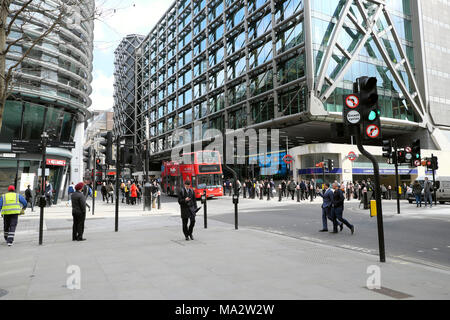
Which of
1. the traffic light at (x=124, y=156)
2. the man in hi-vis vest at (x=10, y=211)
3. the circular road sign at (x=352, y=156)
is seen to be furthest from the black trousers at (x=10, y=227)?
the circular road sign at (x=352, y=156)

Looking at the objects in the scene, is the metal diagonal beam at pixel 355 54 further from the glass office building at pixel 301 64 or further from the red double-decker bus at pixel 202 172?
the red double-decker bus at pixel 202 172

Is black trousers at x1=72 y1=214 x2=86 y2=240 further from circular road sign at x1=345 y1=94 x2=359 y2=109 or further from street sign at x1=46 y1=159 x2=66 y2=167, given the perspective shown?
street sign at x1=46 y1=159 x2=66 y2=167

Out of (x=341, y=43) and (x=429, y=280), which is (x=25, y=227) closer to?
(x=429, y=280)

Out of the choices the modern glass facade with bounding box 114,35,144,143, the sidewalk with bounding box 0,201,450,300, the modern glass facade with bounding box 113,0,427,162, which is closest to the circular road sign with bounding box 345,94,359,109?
the sidewalk with bounding box 0,201,450,300

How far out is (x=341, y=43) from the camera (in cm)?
3503

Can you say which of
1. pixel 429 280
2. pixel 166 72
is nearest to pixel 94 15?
pixel 429 280

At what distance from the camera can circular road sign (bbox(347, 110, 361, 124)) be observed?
594 cm

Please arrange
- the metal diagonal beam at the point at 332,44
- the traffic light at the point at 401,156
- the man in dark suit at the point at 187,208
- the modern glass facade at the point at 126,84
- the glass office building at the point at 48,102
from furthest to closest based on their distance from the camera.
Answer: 1. the modern glass facade at the point at 126,84
2. the metal diagonal beam at the point at 332,44
3. the glass office building at the point at 48,102
4. the traffic light at the point at 401,156
5. the man in dark suit at the point at 187,208

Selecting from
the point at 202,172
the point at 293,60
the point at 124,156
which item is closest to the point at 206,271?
the point at 124,156

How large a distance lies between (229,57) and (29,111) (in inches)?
1053

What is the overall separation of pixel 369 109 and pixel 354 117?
291 millimetres

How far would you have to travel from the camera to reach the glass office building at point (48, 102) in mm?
24703

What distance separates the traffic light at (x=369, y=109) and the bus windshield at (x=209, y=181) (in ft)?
63.8

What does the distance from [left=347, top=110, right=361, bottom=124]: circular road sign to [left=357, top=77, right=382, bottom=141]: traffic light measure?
0.31 feet
